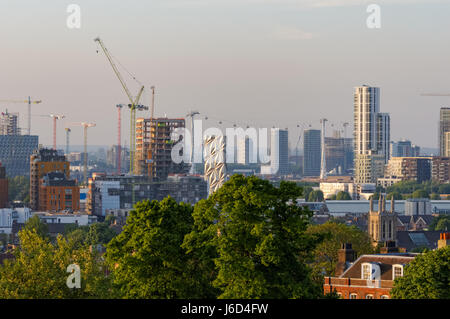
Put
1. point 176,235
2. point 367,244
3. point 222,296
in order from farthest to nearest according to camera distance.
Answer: point 367,244 < point 176,235 < point 222,296

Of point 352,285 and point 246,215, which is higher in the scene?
point 246,215

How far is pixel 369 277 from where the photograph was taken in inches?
3199

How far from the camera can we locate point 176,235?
210ft

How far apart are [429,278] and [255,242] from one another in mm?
11365

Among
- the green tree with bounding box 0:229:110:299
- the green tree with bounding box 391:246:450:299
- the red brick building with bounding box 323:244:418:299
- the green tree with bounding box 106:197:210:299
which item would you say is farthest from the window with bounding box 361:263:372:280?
the green tree with bounding box 106:197:210:299

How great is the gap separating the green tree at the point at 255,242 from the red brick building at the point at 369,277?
17.9 metres

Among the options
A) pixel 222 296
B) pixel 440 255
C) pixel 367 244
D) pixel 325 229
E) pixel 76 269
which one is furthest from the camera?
pixel 325 229

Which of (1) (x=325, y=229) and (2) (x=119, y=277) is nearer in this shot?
(2) (x=119, y=277)

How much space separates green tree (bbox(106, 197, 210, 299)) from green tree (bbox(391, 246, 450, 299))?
460 inches

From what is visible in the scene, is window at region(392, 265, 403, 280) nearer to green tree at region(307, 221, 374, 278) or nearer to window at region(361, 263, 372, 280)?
window at region(361, 263, 372, 280)

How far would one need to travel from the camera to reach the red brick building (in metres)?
79.9
